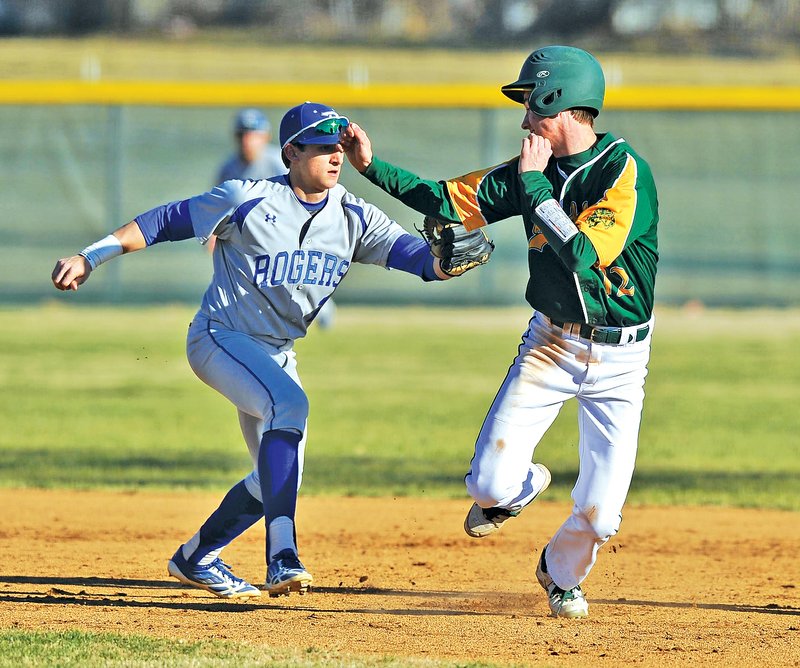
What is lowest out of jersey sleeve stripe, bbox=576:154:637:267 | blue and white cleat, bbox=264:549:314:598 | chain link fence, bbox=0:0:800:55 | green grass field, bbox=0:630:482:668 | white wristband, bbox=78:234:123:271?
green grass field, bbox=0:630:482:668

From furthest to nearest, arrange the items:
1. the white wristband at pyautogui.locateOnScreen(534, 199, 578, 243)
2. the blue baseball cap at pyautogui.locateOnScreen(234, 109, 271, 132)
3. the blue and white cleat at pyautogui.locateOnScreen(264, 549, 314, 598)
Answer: the blue baseball cap at pyautogui.locateOnScreen(234, 109, 271, 132) < the blue and white cleat at pyautogui.locateOnScreen(264, 549, 314, 598) < the white wristband at pyautogui.locateOnScreen(534, 199, 578, 243)

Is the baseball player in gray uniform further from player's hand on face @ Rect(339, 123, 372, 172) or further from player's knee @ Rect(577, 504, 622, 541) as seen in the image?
player's knee @ Rect(577, 504, 622, 541)

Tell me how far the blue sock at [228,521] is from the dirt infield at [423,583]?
195 mm

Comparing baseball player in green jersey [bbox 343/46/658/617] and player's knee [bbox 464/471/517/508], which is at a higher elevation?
baseball player in green jersey [bbox 343/46/658/617]

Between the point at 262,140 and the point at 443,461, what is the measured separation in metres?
3.55

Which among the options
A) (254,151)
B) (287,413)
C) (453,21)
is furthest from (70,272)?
(453,21)

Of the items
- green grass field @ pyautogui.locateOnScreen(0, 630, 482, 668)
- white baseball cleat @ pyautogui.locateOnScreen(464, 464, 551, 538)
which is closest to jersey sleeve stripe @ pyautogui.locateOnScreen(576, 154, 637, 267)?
white baseball cleat @ pyautogui.locateOnScreen(464, 464, 551, 538)

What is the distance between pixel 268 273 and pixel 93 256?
59 centimetres

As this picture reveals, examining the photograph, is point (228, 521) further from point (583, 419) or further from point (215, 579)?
point (583, 419)

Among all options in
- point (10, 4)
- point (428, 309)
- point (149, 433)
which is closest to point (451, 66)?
point (10, 4)

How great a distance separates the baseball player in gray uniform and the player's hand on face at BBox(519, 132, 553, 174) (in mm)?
570

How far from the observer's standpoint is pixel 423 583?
541cm

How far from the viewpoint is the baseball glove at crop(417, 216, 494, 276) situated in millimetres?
4672

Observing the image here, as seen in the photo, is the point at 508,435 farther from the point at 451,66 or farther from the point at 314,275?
the point at 451,66
